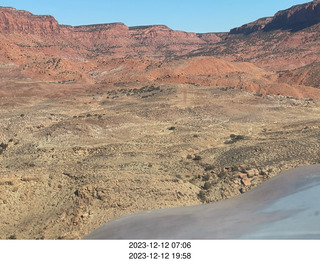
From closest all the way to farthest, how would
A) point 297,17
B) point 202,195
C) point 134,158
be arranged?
point 202,195, point 134,158, point 297,17

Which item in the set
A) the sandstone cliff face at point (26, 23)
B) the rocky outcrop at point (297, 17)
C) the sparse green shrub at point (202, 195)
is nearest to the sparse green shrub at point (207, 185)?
the sparse green shrub at point (202, 195)

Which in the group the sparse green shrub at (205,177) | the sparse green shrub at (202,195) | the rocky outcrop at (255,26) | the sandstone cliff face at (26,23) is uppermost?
the rocky outcrop at (255,26)

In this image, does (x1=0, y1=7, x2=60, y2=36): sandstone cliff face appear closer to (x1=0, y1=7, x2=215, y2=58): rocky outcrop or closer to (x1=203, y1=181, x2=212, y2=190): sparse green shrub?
(x1=0, y1=7, x2=215, y2=58): rocky outcrop

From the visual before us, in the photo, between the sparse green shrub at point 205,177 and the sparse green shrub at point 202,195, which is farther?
the sparse green shrub at point 205,177

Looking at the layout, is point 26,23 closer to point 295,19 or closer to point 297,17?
point 295,19

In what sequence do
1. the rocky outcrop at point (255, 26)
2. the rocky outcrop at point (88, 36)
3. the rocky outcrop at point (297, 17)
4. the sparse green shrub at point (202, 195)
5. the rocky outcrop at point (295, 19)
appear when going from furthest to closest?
the rocky outcrop at point (255, 26) → the rocky outcrop at point (295, 19) → the rocky outcrop at point (297, 17) → the rocky outcrop at point (88, 36) → the sparse green shrub at point (202, 195)

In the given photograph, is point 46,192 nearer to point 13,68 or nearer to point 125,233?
point 125,233

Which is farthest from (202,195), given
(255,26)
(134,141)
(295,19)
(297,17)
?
(255,26)

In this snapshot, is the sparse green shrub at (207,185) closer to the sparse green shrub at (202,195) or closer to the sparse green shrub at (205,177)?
the sparse green shrub at (202,195)

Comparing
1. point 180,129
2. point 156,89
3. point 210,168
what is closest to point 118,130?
point 180,129

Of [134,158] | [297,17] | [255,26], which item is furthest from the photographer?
Answer: [255,26]

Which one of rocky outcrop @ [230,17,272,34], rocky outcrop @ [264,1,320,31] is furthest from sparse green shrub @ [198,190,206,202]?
rocky outcrop @ [230,17,272,34]
